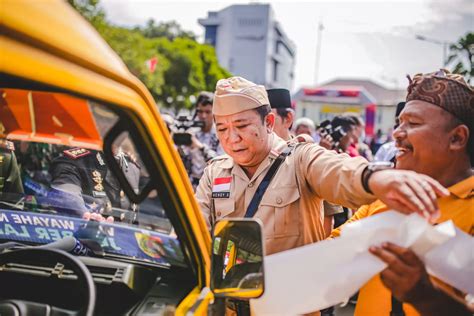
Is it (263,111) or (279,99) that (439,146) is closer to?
(263,111)

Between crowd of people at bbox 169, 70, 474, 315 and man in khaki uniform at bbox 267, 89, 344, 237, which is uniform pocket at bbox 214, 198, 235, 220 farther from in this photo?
man in khaki uniform at bbox 267, 89, 344, 237

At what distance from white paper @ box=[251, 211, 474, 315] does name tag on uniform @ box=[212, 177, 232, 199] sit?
2.84 feet

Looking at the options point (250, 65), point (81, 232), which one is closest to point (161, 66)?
point (250, 65)

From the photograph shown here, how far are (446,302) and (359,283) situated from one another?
310 millimetres

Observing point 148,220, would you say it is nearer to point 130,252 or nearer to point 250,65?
point 130,252

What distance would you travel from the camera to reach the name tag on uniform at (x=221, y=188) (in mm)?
2225

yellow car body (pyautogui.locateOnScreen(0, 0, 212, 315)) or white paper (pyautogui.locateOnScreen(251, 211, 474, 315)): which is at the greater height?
yellow car body (pyautogui.locateOnScreen(0, 0, 212, 315))

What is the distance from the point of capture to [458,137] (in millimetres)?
1669

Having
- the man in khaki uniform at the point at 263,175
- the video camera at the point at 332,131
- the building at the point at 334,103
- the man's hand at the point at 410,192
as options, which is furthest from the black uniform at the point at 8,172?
the building at the point at 334,103

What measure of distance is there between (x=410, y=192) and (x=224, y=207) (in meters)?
1.11

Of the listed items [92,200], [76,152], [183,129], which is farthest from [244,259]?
[183,129]

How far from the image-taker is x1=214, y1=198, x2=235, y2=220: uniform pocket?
218 cm

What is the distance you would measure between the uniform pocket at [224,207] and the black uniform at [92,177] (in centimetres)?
61

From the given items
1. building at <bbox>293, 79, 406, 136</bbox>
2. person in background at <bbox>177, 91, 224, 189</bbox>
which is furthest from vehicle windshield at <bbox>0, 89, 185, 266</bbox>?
building at <bbox>293, 79, 406, 136</bbox>
